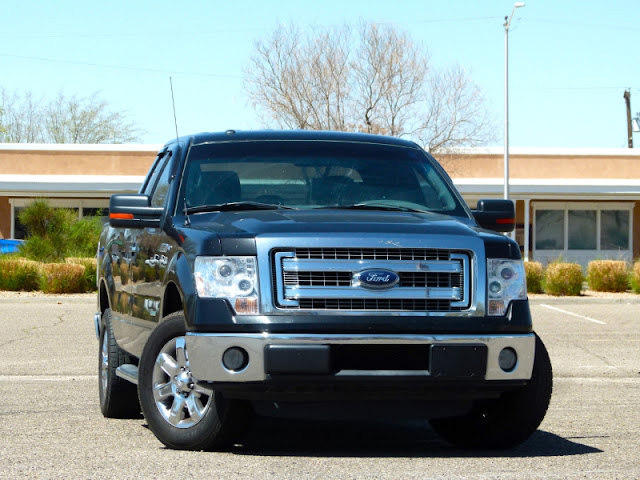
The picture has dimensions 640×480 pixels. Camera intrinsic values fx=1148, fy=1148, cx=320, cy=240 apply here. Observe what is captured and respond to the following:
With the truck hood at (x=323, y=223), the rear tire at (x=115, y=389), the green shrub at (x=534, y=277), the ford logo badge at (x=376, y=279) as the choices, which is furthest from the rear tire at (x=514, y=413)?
the green shrub at (x=534, y=277)

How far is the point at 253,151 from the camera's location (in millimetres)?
7852

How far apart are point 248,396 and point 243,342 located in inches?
12.2

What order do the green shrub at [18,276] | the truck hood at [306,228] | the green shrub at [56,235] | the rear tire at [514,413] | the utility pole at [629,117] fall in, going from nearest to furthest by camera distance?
1. the truck hood at [306,228]
2. the rear tire at [514,413]
3. the green shrub at [18,276]
4. the green shrub at [56,235]
5. the utility pole at [629,117]

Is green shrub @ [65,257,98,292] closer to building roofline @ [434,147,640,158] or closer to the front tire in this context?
the front tire

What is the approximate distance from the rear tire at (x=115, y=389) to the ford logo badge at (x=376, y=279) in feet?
8.56

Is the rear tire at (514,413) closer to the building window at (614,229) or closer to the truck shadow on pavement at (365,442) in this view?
the truck shadow on pavement at (365,442)

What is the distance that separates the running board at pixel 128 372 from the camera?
7331 mm

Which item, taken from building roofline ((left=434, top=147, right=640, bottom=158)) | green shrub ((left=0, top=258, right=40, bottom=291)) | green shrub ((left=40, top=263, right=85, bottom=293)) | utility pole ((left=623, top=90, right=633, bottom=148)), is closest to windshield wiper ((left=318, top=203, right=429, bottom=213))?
green shrub ((left=40, top=263, right=85, bottom=293))

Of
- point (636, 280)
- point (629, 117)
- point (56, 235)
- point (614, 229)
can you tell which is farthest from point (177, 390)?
point (629, 117)

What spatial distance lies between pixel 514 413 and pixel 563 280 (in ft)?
60.6

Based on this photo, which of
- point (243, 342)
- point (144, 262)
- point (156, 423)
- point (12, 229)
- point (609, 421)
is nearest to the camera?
point (243, 342)

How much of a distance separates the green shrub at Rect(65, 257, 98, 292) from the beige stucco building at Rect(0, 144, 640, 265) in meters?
15.1

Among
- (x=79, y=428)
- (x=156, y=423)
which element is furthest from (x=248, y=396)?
(x=79, y=428)

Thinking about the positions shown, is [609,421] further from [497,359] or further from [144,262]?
[144,262]
